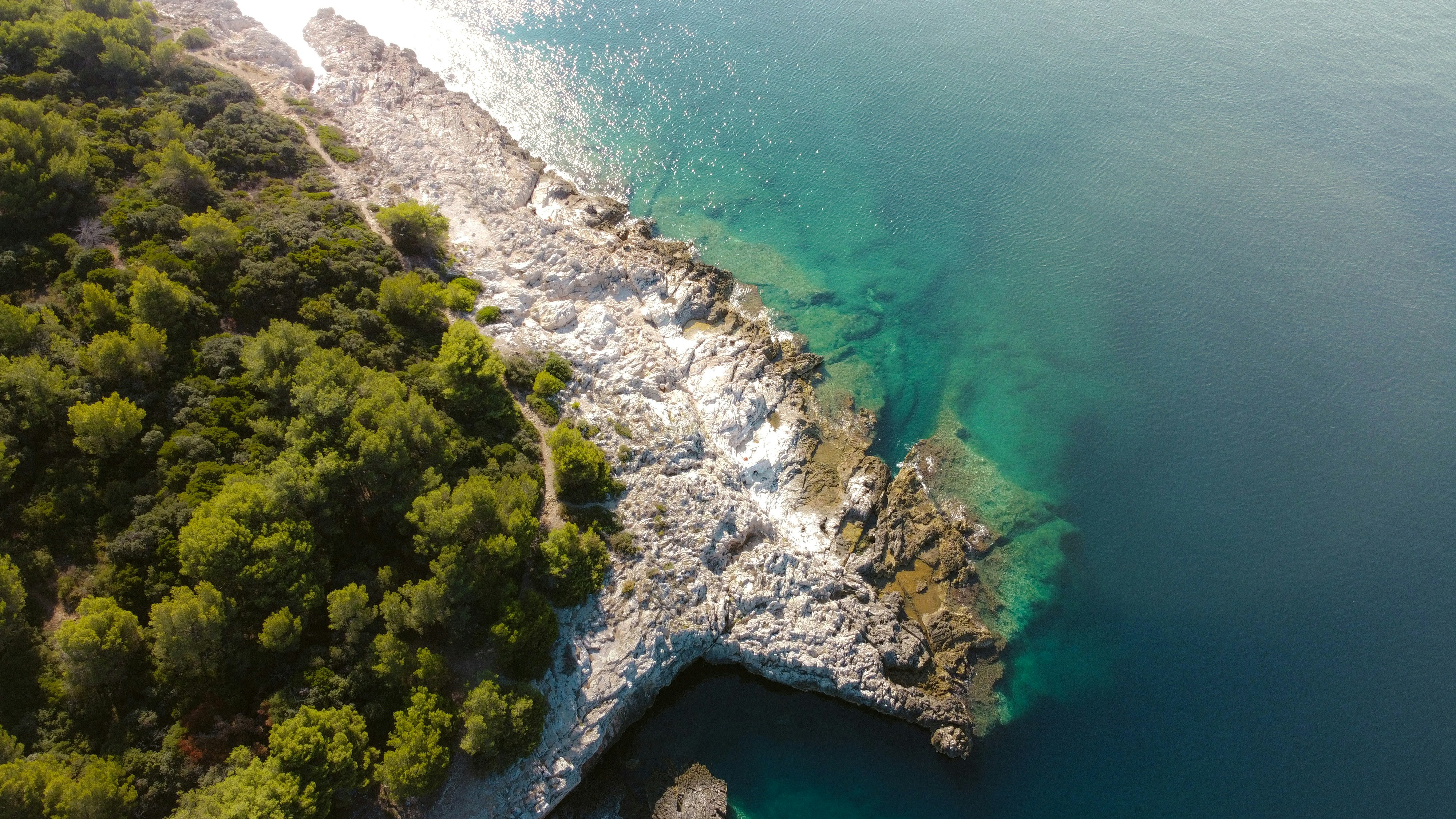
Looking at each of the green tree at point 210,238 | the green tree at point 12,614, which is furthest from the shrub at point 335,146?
the green tree at point 12,614

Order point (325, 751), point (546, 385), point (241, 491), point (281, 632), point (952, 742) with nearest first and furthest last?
point (325, 751), point (281, 632), point (241, 491), point (952, 742), point (546, 385)

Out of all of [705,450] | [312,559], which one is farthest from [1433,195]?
[312,559]

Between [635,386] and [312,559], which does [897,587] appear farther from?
[312,559]

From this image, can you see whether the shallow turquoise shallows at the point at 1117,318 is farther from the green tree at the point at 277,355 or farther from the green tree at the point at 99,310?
the green tree at the point at 99,310

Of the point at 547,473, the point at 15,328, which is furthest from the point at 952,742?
the point at 15,328

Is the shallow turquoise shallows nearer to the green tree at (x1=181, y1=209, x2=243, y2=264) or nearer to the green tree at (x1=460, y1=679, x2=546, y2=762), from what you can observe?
the green tree at (x1=460, y1=679, x2=546, y2=762)

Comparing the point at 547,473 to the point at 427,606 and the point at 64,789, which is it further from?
the point at 64,789
